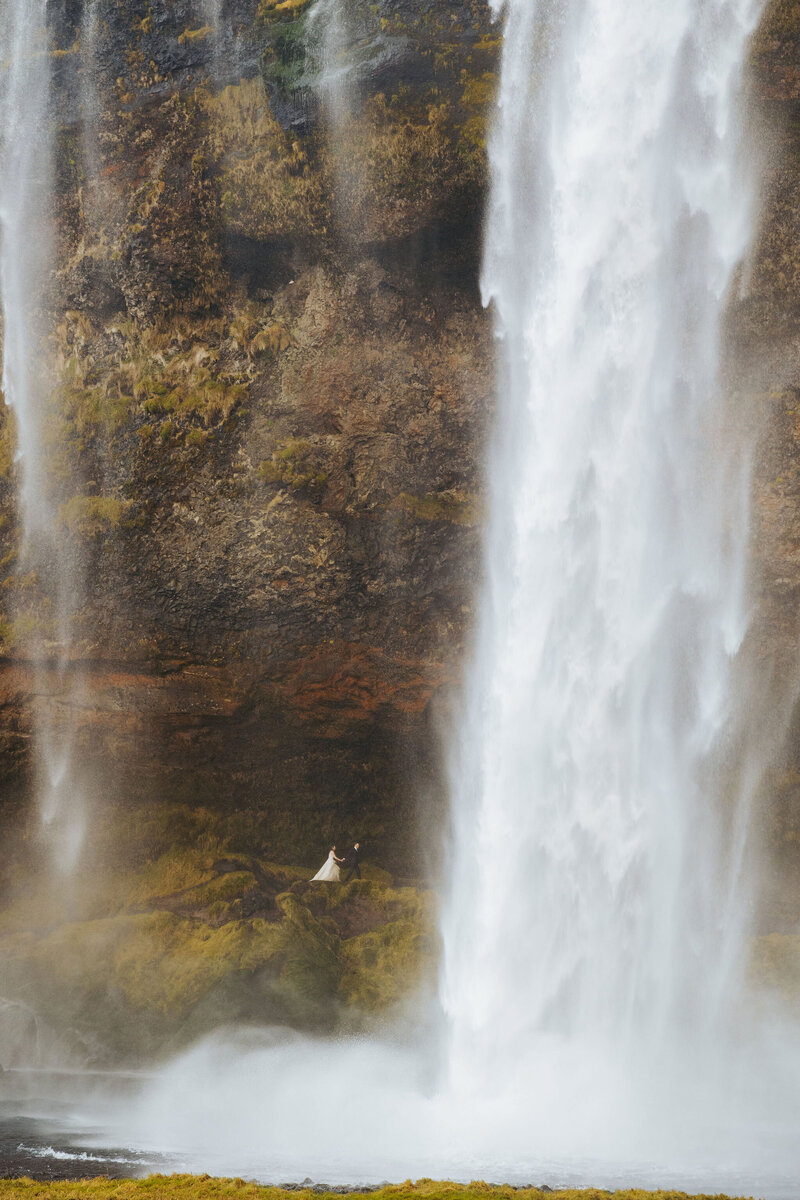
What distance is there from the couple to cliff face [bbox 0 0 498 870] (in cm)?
59

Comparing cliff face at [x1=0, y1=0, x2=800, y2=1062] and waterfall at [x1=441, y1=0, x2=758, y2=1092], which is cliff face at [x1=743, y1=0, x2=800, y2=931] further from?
waterfall at [x1=441, y1=0, x2=758, y2=1092]

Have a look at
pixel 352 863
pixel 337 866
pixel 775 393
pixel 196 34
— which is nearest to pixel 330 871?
pixel 337 866

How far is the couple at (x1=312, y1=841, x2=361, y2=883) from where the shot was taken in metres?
16.5

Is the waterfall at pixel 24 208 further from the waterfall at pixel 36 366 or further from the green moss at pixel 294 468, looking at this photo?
the green moss at pixel 294 468

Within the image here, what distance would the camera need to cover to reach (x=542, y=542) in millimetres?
15164

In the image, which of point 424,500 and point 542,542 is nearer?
point 542,542

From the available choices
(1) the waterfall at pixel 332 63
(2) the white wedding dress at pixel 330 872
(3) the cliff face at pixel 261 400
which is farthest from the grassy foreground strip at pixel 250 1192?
(1) the waterfall at pixel 332 63

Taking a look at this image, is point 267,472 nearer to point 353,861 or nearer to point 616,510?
point 616,510

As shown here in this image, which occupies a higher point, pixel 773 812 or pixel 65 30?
pixel 65 30

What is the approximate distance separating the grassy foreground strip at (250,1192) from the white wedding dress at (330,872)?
770 centimetres

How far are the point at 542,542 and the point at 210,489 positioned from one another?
5.55 metres

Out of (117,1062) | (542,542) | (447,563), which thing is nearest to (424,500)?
(447,563)

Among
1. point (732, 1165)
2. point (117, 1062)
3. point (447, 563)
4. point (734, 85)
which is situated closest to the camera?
point (732, 1165)

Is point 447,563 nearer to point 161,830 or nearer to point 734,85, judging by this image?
point 161,830
